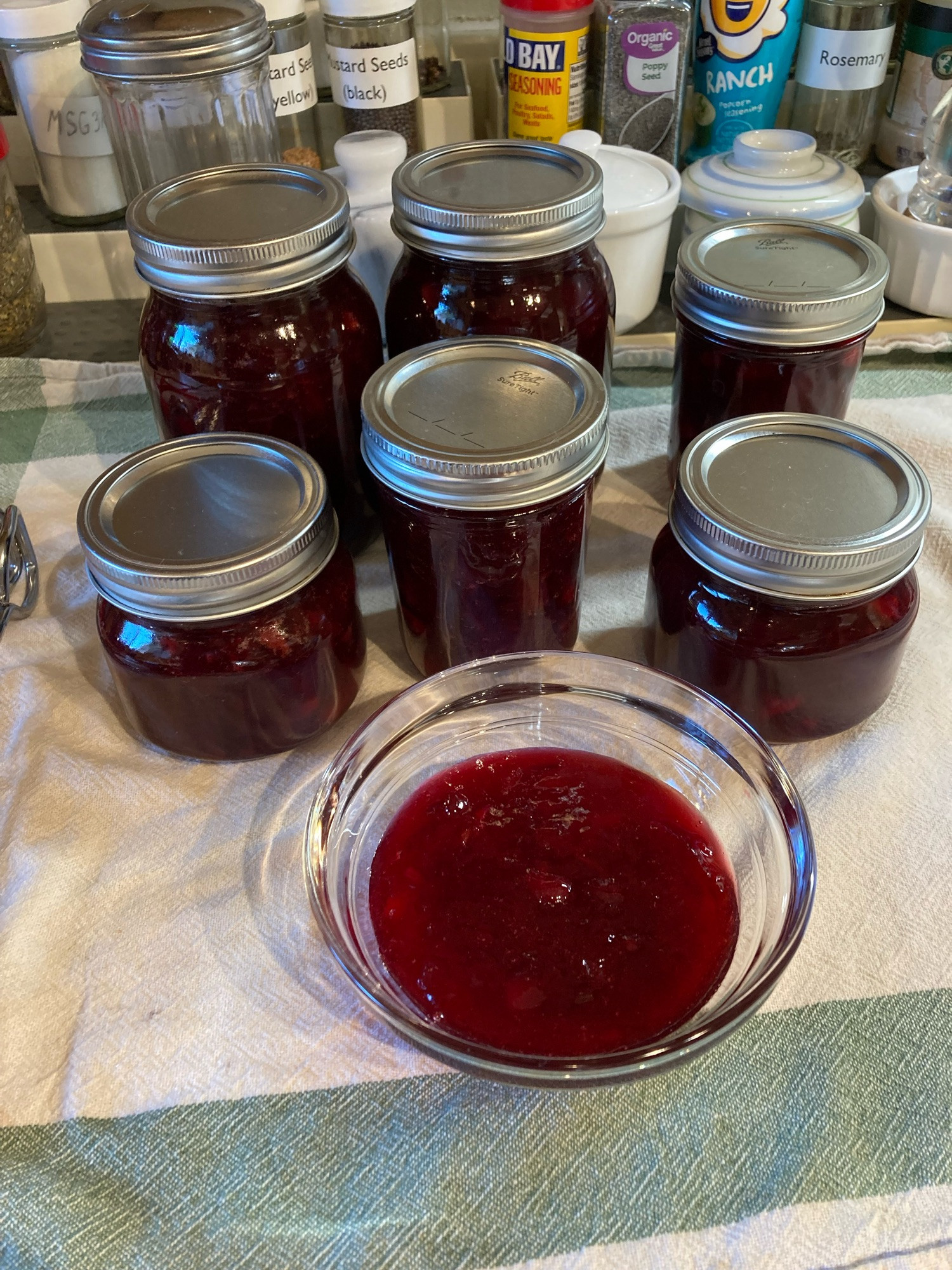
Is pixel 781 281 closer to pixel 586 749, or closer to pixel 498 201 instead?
pixel 498 201

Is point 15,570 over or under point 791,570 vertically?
under

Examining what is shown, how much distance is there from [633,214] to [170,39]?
52 centimetres

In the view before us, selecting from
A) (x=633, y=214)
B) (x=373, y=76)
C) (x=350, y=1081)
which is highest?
(x=373, y=76)

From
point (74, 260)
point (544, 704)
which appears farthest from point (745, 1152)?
point (74, 260)

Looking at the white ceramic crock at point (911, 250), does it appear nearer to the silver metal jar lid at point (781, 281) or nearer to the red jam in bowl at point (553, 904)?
the silver metal jar lid at point (781, 281)

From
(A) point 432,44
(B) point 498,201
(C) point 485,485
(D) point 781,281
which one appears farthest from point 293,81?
(C) point 485,485

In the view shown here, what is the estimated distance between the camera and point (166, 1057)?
2.21ft

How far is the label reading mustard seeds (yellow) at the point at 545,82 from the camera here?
51.1 inches

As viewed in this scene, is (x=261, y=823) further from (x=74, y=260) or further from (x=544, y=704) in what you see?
(x=74, y=260)

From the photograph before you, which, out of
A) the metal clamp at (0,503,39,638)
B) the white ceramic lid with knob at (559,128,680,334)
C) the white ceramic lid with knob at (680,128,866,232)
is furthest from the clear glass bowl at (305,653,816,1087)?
the white ceramic lid with knob at (680,128,866,232)

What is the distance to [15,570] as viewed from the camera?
0.99 m

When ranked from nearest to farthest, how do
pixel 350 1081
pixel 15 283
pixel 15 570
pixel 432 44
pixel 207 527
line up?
pixel 350 1081 < pixel 207 527 < pixel 15 570 < pixel 15 283 < pixel 432 44

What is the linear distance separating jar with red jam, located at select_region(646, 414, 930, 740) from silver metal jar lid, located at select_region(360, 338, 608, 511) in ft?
0.33

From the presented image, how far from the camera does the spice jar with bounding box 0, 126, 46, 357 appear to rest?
1235 millimetres
